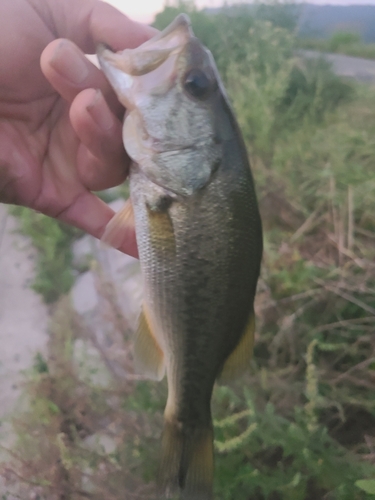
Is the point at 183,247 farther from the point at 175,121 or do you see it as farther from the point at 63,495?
the point at 63,495

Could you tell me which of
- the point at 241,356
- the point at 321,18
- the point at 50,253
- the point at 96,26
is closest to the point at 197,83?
the point at 96,26

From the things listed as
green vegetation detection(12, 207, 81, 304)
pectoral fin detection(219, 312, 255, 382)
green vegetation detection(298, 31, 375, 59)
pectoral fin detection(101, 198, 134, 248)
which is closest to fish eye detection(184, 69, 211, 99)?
pectoral fin detection(101, 198, 134, 248)

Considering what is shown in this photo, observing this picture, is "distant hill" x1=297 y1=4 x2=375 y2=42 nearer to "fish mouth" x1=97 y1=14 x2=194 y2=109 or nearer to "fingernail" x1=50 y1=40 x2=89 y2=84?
"fish mouth" x1=97 y1=14 x2=194 y2=109

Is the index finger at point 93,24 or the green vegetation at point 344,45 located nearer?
the index finger at point 93,24

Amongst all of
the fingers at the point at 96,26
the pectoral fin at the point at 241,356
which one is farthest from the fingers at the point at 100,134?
the pectoral fin at the point at 241,356

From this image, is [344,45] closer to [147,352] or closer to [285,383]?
[285,383]

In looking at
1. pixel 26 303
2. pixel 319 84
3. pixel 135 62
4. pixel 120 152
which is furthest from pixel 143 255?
pixel 319 84

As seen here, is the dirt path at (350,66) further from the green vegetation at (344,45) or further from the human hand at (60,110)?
the human hand at (60,110)
